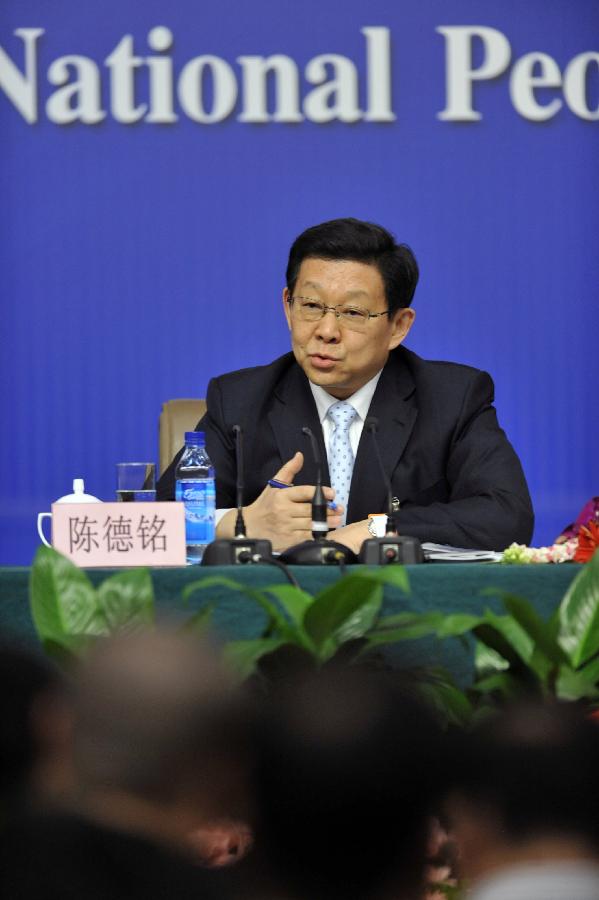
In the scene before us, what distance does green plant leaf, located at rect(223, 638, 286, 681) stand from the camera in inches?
30.1

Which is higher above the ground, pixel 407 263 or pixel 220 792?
pixel 407 263

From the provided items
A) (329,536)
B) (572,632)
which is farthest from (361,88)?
(572,632)

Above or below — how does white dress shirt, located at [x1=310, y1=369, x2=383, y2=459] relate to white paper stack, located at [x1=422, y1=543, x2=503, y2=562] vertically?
above

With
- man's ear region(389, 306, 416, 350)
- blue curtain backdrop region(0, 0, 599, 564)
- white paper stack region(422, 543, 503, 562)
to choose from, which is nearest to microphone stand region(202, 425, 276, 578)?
white paper stack region(422, 543, 503, 562)

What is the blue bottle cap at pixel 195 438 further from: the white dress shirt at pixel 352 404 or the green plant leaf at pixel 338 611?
the green plant leaf at pixel 338 611

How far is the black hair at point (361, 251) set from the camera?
2.46 metres

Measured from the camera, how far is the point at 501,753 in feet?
2.29

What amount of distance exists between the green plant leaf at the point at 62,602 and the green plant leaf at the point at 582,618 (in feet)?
0.97

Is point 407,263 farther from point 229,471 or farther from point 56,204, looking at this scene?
point 56,204

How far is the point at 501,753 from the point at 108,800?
0.71 ft

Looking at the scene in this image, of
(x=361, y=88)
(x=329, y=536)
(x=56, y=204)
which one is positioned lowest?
(x=329, y=536)

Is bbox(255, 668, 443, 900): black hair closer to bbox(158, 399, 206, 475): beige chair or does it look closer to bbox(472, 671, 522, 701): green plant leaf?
bbox(472, 671, 522, 701): green plant leaf

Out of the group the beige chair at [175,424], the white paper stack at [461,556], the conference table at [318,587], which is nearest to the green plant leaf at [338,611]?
the conference table at [318,587]

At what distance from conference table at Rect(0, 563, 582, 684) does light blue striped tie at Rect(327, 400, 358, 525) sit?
1112 mm
